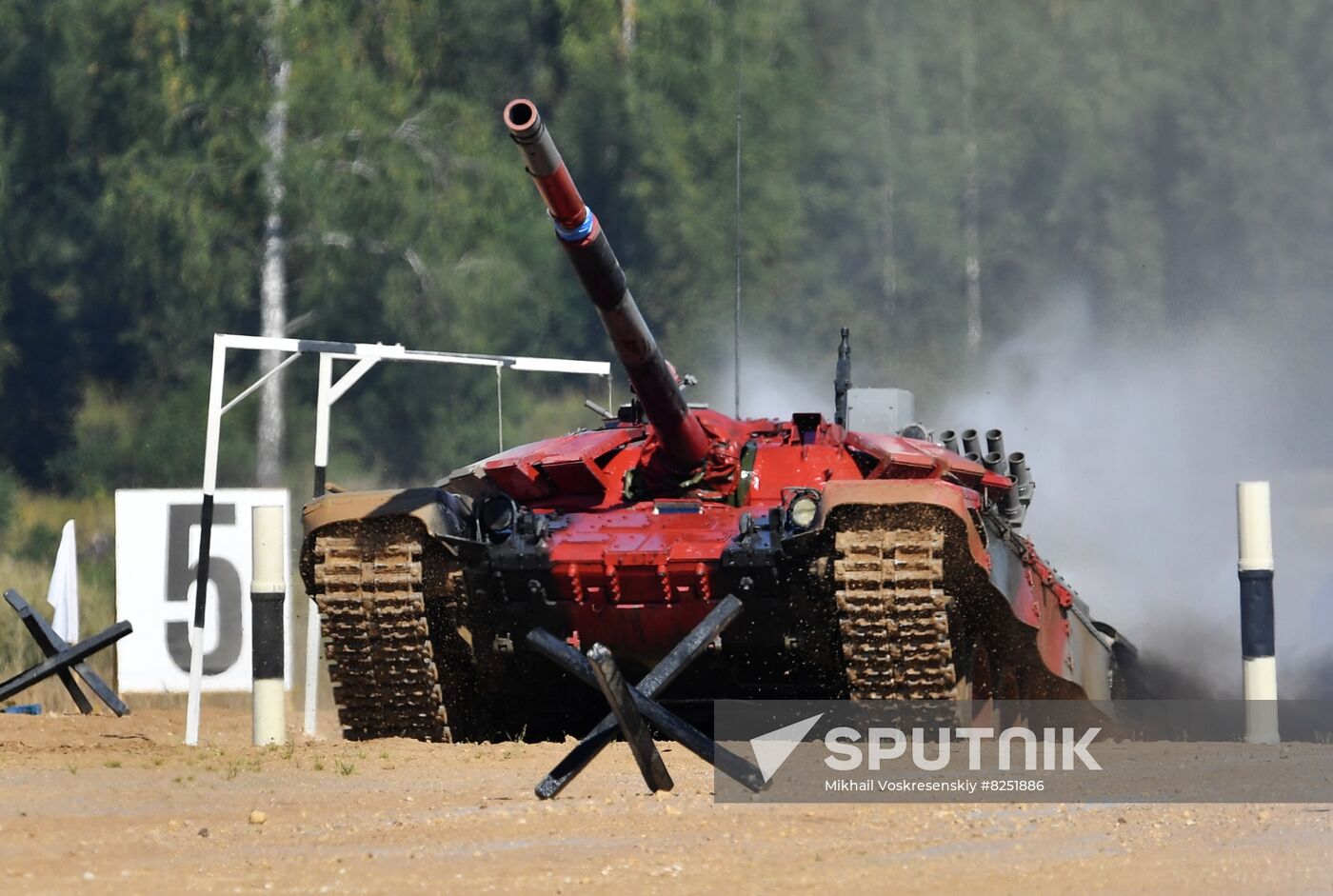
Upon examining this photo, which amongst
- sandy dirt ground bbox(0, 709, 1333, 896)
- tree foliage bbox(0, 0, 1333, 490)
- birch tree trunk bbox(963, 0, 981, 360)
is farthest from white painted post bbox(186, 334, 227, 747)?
tree foliage bbox(0, 0, 1333, 490)

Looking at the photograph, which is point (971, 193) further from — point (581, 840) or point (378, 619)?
point (581, 840)

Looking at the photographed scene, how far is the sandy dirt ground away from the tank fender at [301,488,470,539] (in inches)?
90.4

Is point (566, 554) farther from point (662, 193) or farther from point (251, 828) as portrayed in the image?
point (662, 193)

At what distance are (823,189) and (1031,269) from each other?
7.85ft

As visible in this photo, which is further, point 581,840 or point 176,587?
point 176,587

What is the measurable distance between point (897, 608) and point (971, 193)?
15.1m

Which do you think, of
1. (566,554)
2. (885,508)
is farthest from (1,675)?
(885,508)

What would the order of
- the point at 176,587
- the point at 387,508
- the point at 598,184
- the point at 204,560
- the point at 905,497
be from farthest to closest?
1. the point at 598,184
2. the point at 176,587
3. the point at 204,560
4. the point at 387,508
5. the point at 905,497

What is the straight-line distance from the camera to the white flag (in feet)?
55.5

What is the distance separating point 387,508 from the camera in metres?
12.6

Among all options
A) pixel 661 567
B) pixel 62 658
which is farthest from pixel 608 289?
pixel 62 658

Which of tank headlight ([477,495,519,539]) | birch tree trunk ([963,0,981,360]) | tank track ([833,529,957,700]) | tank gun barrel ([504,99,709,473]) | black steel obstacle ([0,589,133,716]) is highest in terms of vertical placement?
birch tree trunk ([963,0,981,360])

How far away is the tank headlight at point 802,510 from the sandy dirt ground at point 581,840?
2.00m

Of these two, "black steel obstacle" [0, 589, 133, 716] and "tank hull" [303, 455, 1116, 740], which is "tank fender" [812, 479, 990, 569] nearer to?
"tank hull" [303, 455, 1116, 740]
